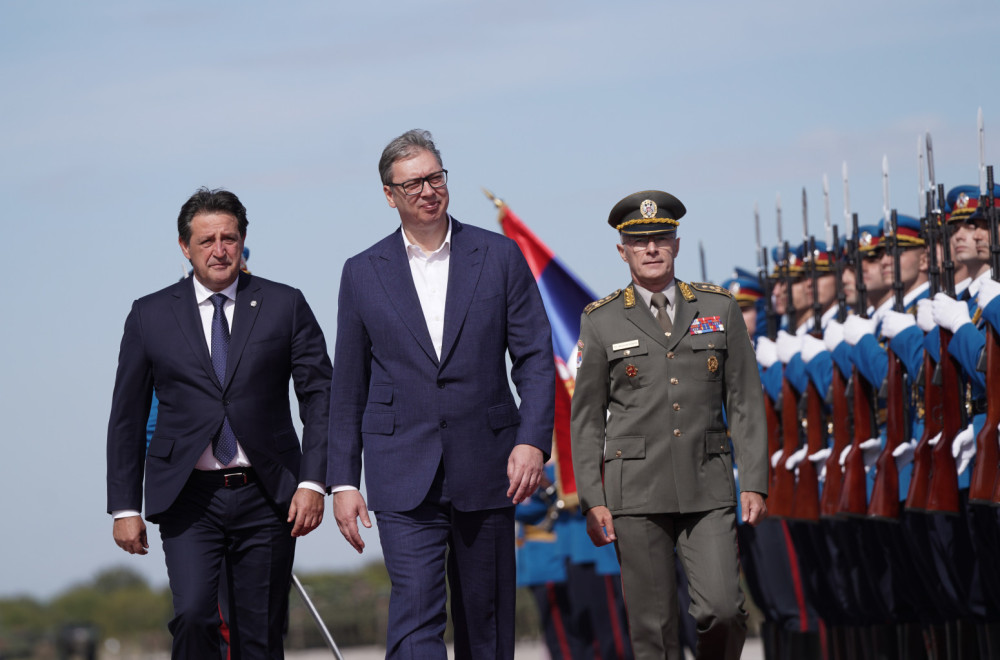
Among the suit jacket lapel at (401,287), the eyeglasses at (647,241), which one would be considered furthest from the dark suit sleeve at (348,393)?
the eyeglasses at (647,241)

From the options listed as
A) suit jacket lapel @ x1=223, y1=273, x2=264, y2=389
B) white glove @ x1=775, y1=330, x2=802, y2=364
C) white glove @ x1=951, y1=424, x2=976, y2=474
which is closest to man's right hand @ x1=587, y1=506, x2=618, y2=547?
suit jacket lapel @ x1=223, y1=273, x2=264, y2=389

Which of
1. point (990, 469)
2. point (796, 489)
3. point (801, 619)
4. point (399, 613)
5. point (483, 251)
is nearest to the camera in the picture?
point (399, 613)

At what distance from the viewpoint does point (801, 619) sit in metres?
11.5

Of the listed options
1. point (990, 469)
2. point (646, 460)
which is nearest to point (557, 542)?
point (990, 469)

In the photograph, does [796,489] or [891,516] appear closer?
[891,516]

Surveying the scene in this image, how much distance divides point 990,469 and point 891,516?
4.94 ft

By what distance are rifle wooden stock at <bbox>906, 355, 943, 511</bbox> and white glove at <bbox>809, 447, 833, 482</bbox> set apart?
1.66 m

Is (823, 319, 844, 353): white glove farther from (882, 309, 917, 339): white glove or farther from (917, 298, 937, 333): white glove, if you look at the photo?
(917, 298, 937, 333): white glove

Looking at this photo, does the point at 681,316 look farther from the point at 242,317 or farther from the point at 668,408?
the point at 242,317

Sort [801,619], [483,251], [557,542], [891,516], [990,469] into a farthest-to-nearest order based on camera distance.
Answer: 1. [557,542]
2. [801,619]
3. [891,516]
4. [990,469]
5. [483,251]

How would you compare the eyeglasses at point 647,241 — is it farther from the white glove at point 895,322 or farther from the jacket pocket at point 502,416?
the white glove at point 895,322

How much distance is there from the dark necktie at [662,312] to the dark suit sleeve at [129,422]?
186 centimetres

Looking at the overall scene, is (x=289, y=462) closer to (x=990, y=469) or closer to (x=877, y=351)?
(x=990, y=469)

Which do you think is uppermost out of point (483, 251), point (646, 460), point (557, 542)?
point (483, 251)
